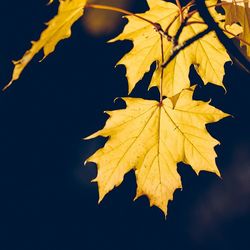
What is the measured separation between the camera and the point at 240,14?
1000mm

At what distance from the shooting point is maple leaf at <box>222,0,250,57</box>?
0.97 metres

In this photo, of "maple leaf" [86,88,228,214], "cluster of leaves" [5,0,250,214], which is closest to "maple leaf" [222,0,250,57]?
"cluster of leaves" [5,0,250,214]

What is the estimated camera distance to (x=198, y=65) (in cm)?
110

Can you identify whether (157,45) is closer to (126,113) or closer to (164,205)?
(126,113)

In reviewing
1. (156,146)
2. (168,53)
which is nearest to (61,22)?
(168,53)

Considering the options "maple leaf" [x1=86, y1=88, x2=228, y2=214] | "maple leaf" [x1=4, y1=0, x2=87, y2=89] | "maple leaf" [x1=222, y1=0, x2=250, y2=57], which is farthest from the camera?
"maple leaf" [x1=86, y1=88, x2=228, y2=214]

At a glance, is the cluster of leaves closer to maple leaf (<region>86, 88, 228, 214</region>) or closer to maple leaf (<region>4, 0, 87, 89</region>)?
maple leaf (<region>86, 88, 228, 214</region>)

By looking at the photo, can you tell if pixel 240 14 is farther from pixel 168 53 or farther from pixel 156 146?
pixel 156 146

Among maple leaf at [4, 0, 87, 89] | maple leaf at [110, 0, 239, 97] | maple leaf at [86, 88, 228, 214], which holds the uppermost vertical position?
maple leaf at [4, 0, 87, 89]

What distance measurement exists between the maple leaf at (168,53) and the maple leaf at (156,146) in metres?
0.05

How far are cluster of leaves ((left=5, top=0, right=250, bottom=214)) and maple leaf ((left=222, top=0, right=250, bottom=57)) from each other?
0.01 meters

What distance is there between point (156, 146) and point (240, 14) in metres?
0.40

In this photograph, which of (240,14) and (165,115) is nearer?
(240,14)

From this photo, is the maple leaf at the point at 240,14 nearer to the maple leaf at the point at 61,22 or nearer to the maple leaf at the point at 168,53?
the maple leaf at the point at 168,53
